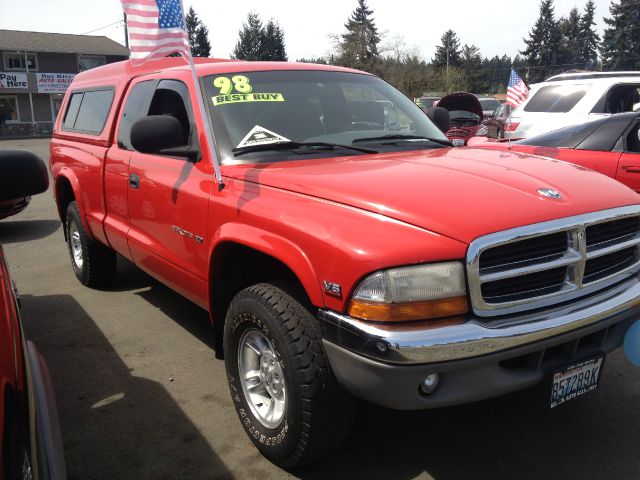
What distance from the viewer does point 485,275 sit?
2260mm

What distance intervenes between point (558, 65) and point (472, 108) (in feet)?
238

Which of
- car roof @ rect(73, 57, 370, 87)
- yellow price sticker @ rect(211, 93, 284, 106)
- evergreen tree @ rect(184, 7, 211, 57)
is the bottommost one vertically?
yellow price sticker @ rect(211, 93, 284, 106)

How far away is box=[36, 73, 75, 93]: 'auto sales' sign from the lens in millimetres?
43331

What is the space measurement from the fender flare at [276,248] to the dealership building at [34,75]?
42.3 m

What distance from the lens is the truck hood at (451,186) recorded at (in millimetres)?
2336

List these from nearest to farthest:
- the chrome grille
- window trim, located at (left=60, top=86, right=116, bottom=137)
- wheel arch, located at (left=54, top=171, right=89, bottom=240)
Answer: the chrome grille → window trim, located at (left=60, top=86, right=116, bottom=137) → wheel arch, located at (left=54, top=171, right=89, bottom=240)

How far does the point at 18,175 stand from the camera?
2215 mm

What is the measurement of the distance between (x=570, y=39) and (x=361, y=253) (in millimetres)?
86818

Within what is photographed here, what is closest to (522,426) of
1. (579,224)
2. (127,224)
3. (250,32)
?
(579,224)

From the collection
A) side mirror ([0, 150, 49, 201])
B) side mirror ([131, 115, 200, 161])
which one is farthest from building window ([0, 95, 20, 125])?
side mirror ([0, 150, 49, 201])

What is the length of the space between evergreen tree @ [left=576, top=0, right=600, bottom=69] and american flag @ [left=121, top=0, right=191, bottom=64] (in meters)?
83.7

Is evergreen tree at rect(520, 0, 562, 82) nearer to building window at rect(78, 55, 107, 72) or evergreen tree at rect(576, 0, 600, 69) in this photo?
evergreen tree at rect(576, 0, 600, 69)

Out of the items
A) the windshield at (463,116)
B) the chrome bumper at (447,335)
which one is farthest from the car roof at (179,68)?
the windshield at (463,116)

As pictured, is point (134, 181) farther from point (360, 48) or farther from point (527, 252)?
point (360, 48)
